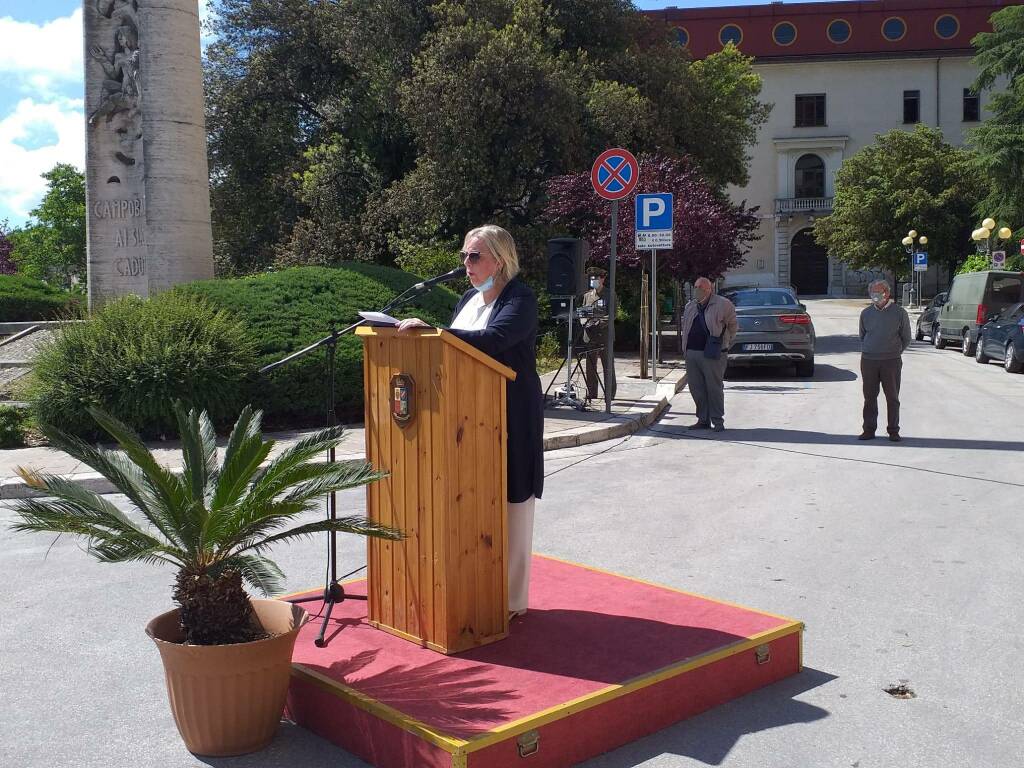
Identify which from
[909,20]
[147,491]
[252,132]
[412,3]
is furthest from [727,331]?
[909,20]

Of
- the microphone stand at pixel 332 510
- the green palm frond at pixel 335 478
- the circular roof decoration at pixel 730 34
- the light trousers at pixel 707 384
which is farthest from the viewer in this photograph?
the circular roof decoration at pixel 730 34

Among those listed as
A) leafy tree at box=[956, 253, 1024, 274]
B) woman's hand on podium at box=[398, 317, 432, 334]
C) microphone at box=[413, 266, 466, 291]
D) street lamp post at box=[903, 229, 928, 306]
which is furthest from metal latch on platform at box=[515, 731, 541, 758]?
street lamp post at box=[903, 229, 928, 306]

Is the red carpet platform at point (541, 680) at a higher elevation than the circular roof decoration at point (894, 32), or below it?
below

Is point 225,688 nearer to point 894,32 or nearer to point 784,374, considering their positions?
point 784,374

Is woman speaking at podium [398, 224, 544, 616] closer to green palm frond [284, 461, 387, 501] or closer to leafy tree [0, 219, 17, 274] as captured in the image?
green palm frond [284, 461, 387, 501]

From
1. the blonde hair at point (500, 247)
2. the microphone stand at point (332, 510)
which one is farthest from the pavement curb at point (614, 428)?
the blonde hair at point (500, 247)

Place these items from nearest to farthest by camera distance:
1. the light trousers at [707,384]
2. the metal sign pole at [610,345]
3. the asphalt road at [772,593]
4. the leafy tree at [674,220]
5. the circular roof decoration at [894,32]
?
the asphalt road at [772,593], the light trousers at [707,384], the metal sign pole at [610,345], the leafy tree at [674,220], the circular roof decoration at [894,32]

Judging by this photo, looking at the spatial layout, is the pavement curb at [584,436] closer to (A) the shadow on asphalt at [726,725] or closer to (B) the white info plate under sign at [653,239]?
(B) the white info plate under sign at [653,239]

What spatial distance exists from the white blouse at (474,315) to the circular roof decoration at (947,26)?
222ft

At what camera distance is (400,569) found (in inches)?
172

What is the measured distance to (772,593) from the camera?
5.60 meters

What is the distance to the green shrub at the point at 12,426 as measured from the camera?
10781mm

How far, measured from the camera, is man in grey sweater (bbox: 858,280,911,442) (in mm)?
11078

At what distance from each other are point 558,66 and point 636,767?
20658 millimetres
